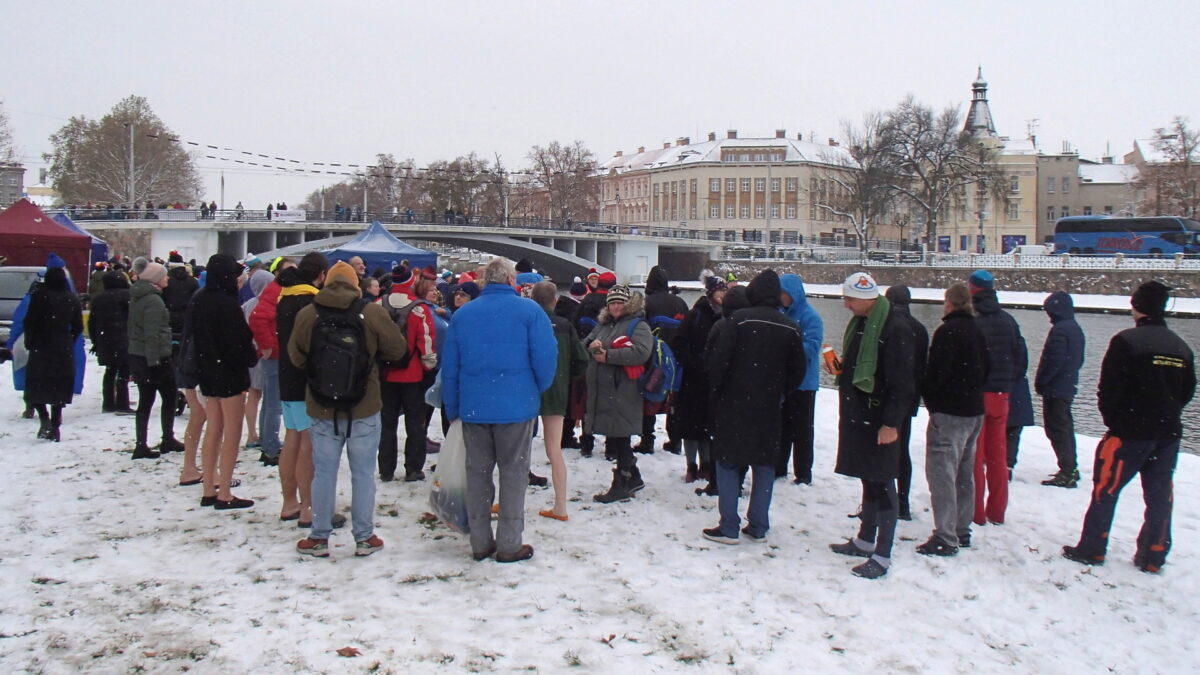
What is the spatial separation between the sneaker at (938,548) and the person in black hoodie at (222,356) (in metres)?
4.51

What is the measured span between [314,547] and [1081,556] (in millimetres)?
4646

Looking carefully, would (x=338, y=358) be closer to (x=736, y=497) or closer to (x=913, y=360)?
(x=736, y=497)

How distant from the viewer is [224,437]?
19.5ft

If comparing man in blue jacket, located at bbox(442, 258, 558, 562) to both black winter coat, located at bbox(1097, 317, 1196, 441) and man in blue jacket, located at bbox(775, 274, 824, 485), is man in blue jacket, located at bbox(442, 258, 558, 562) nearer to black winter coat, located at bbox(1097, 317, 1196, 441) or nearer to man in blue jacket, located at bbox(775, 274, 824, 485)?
man in blue jacket, located at bbox(775, 274, 824, 485)

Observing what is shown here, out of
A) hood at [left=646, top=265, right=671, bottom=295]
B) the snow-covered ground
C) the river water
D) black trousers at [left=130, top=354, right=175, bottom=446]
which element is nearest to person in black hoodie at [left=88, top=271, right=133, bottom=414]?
black trousers at [left=130, top=354, right=175, bottom=446]

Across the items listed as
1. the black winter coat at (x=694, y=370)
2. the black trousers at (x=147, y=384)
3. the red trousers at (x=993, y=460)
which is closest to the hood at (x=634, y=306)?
the black winter coat at (x=694, y=370)

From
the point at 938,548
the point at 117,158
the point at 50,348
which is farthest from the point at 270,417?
the point at 117,158

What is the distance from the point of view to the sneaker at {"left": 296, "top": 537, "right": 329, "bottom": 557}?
16.6 feet

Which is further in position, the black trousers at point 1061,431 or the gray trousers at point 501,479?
the black trousers at point 1061,431

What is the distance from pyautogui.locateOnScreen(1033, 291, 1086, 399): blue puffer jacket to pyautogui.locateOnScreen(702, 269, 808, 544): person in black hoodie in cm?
326

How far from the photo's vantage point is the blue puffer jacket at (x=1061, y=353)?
24.1 feet

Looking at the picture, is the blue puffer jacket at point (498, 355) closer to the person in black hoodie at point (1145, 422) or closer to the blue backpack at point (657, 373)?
the blue backpack at point (657, 373)

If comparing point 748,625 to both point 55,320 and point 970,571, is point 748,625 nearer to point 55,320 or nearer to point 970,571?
point 970,571

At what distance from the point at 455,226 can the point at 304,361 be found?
52683 millimetres
